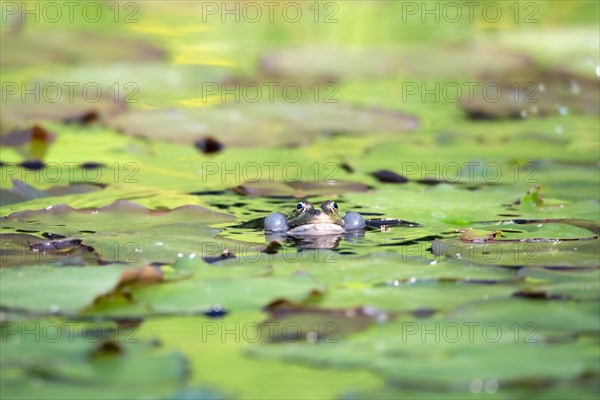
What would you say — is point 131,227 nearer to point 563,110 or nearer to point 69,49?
point 563,110

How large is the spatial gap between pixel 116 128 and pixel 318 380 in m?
5.46

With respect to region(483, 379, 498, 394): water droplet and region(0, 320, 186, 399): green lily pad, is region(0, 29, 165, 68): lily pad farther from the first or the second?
region(483, 379, 498, 394): water droplet

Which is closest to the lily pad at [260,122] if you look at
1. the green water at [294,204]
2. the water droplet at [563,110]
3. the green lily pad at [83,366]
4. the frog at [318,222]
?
the green water at [294,204]

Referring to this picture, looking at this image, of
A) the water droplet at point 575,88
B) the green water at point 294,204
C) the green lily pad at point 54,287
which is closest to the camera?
the green water at point 294,204

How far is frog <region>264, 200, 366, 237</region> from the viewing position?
5883mm

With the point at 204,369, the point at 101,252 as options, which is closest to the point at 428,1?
the point at 101,252

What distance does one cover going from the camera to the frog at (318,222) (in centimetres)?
588

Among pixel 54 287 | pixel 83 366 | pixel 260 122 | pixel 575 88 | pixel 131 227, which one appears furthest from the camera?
pixel 575 88

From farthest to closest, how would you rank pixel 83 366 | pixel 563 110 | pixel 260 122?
1. pixel 563 110
2. pixel 260 122
3. pixel 83 366

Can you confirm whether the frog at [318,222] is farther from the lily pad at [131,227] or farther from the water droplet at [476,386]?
the water droplet at [476,386]

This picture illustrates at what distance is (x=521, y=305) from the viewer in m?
3.97

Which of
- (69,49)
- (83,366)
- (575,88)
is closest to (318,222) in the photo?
(83,366)

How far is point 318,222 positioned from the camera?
594cm

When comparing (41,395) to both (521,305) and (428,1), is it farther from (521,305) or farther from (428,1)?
(428,1)
